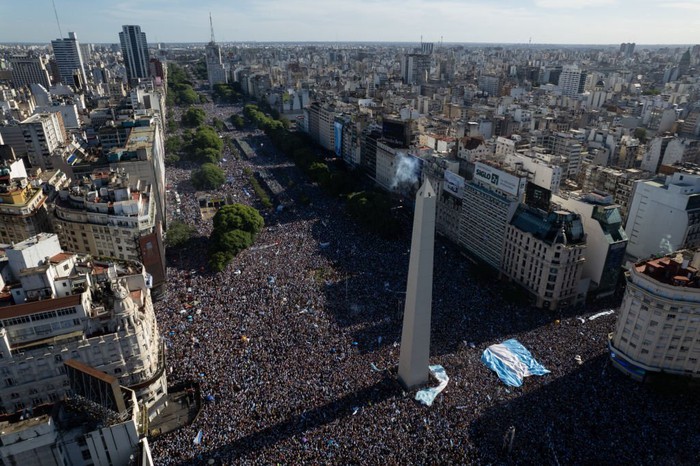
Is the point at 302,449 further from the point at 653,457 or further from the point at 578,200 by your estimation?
the point at 578,200

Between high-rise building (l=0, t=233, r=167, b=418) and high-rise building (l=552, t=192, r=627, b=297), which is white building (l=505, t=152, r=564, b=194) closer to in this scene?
high-rise building (l=552, t=192, r=627, b=297)

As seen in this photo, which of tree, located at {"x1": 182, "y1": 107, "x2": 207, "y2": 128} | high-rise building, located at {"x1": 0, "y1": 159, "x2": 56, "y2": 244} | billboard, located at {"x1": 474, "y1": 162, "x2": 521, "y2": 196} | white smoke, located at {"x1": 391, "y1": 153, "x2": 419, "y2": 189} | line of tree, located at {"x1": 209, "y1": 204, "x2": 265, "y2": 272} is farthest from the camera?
tree, located at {"x1": 182, "y1": 107, "x2": 207, "y2": 128}

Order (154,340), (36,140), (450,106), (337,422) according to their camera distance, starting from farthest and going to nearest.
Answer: (450,106)
(36,140)
(154,340)
(337,422)

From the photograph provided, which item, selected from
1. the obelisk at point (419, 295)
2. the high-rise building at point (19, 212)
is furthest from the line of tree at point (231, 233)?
the obelisk at point (419, 295)

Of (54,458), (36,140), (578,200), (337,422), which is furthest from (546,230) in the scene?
(36,140)

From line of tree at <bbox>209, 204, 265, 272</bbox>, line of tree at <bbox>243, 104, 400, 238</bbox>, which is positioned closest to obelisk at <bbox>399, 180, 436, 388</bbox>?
line of tree at <bbox>209, 204, 265, 272</bbox>

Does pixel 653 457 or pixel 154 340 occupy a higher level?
pixel 154 340
